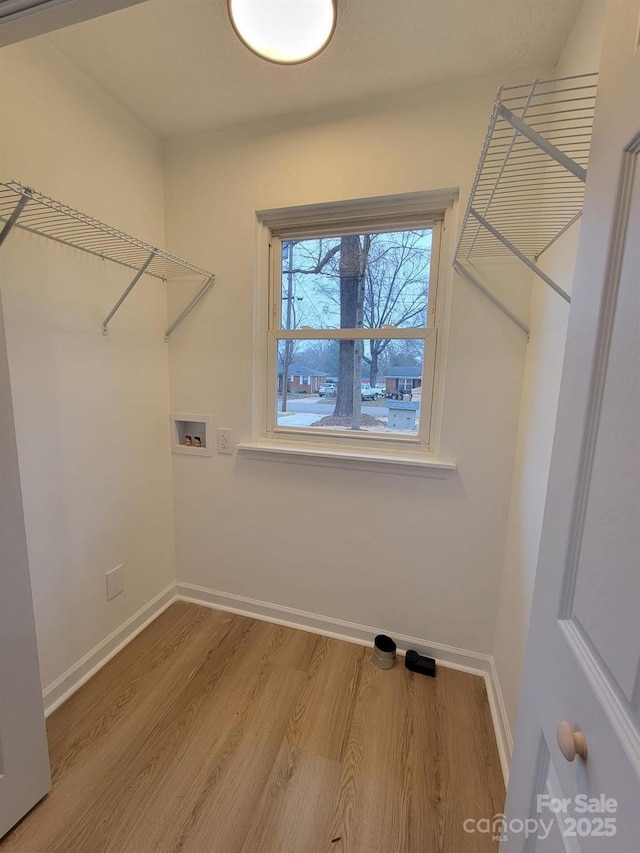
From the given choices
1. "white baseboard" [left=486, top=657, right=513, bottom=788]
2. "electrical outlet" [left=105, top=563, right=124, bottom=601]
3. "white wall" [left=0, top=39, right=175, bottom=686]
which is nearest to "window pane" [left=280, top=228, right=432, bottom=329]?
"white wall" [left=0, top=39, right=175, bottom=686]

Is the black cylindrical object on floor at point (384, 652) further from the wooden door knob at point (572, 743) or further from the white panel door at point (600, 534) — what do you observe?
the wooden door knob at point (572, 743)

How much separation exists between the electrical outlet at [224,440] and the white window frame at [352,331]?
0.25 ft

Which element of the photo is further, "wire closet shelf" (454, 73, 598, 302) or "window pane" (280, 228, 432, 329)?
"window pane" (280, 228, 432, 329)

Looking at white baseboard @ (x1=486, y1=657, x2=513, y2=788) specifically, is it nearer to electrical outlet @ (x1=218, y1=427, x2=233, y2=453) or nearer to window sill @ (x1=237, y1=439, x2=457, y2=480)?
window sill @ (x1=237, y1=439, x2=457, y2=480)

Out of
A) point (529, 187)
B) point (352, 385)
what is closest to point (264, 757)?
point (352, 385)

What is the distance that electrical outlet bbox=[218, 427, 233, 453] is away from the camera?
1.88m

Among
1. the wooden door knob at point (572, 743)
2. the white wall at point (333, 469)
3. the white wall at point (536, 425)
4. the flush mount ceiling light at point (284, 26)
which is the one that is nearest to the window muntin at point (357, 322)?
the white wall at point (333, 469)

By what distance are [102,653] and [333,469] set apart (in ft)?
4.50

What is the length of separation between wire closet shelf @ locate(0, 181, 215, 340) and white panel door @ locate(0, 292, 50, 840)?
1.21ft

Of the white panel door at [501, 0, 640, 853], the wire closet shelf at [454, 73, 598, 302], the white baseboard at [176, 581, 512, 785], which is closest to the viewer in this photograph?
the white panel door at [501, 0, 640, 853]

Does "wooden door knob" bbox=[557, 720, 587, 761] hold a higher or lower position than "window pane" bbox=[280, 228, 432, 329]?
lower

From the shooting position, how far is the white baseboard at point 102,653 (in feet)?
4.71

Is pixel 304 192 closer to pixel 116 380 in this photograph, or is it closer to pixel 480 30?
pixel 480 30

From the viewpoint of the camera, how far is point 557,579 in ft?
2.08
